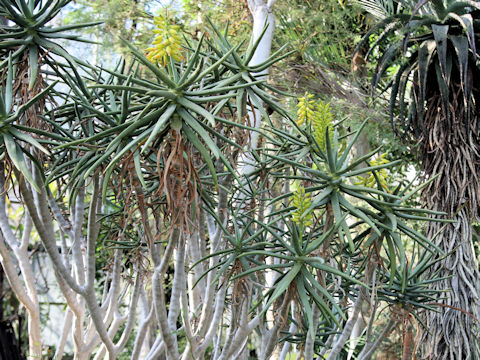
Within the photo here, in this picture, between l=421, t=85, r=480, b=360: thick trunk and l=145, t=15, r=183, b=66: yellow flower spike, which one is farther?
l=421, t=85, r=480, b=360: thick trunk

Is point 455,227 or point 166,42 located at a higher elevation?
point 455,227

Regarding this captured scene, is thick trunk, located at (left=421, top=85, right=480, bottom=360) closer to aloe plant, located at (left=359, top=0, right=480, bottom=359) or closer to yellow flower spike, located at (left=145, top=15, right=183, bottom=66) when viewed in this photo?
aloe plant, located at (left=359, top=0, right=480, bottom=359)

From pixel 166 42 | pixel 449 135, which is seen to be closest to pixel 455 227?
pixel 449 135

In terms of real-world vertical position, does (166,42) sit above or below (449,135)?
below

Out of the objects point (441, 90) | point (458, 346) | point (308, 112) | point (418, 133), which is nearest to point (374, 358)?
point (458, 346)

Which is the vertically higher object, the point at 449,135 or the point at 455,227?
the point at 449,135

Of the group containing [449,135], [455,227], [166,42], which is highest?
[449,135]

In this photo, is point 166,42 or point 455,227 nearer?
point 166,42

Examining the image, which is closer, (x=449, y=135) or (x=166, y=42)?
(x=166, y=42)

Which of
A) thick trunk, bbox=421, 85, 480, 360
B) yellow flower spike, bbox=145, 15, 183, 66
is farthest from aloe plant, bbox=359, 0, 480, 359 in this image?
yellow flower spike, bbox=145, 15, 183, 66

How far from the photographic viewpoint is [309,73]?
5.13 m

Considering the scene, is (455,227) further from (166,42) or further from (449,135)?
(166,42)

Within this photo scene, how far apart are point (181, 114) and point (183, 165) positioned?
6.1 inches

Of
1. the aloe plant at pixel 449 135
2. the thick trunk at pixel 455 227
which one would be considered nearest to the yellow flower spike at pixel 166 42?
the aloe plant at pixel 449 135
